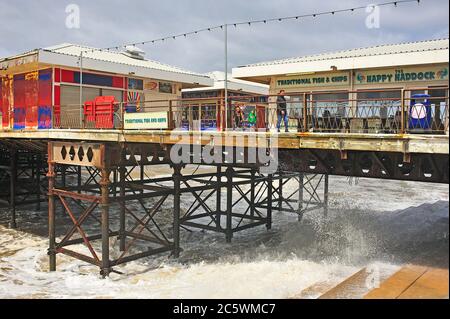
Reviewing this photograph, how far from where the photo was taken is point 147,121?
471 inches

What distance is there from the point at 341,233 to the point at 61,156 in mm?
11372

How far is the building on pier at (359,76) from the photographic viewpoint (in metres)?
14.4

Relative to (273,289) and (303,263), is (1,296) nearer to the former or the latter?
(273,289)

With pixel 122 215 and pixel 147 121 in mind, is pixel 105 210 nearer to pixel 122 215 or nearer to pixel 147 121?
pixel 122 215

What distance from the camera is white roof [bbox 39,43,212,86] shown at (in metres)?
17.1

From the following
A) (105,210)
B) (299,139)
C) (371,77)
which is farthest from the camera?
(371,77)

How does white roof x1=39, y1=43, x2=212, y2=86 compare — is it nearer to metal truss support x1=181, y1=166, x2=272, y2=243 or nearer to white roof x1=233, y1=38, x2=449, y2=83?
white roof x1=233, y1=38, x2=449, y2=83

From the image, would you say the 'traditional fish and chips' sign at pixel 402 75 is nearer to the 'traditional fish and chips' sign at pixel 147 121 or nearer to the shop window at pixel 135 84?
the 'traditional fish and chips' sign at pixel 147 121

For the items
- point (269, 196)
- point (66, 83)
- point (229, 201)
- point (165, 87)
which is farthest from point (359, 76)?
point (66, 83)

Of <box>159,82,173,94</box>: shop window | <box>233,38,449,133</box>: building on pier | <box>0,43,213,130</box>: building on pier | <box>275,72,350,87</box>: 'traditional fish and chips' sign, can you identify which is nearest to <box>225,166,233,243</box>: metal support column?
<box>233,38,449,133</box>: building on pier

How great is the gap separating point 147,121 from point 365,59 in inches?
354

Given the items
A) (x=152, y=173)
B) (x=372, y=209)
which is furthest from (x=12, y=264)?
(x=152, y=173)

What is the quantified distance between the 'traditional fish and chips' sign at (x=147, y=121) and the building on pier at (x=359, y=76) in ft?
14.5

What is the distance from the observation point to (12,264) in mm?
15180
